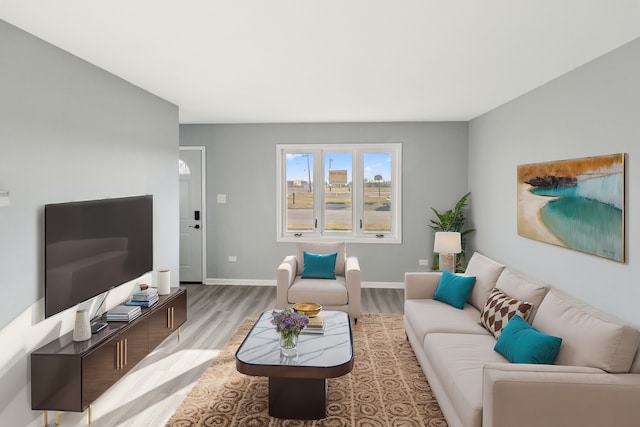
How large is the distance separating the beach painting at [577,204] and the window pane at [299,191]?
3080 millimetres

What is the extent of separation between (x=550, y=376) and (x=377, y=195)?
4360 millimetres

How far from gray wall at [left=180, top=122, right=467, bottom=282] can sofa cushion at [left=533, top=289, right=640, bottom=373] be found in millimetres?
3392

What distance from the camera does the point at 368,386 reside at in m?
3.17

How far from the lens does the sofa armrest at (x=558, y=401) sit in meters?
1.99

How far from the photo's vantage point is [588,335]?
89.5 inches

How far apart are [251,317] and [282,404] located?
7.17 feet

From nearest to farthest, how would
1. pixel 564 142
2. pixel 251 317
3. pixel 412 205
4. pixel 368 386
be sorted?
1. pixel 368 386
2. pixel 564 142
3. pixel 251 317
4. pixel 412 205

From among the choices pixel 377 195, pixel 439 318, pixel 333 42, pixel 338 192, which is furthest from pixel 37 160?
pixel 377 195

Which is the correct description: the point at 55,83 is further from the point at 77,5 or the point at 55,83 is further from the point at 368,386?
the point at 368,386

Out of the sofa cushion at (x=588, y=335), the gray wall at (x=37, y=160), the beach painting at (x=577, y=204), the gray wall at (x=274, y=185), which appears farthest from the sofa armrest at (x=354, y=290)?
the gray wall at (x=37, y=160)

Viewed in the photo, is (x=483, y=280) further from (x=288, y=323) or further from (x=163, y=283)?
(x=163, y=283)

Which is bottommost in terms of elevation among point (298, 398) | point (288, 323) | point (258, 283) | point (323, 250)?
point (298, 398)

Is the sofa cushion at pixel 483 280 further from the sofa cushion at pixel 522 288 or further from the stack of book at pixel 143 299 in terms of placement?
the stack of book at pixel 143 299

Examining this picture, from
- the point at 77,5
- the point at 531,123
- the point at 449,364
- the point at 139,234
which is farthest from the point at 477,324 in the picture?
the point at 77,5
